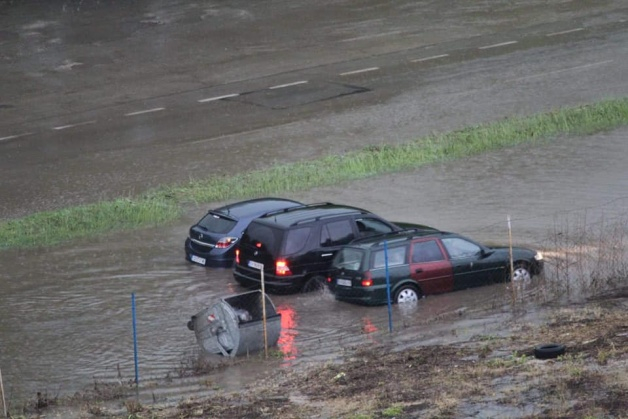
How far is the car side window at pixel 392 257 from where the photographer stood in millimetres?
21531

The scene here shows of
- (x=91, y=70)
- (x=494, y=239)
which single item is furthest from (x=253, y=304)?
(x=91, y=70)

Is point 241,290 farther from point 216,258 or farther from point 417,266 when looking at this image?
point 417,266

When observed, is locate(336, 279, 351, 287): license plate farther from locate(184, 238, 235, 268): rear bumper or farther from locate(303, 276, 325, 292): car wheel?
locate(184, 238, 235, 268): rear bumper

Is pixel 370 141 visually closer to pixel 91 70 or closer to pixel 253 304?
pixel 91 70

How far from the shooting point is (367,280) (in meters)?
21.3

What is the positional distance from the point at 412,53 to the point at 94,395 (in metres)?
27.5

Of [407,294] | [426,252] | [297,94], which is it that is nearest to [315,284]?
[407,294]

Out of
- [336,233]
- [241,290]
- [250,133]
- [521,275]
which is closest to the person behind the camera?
[521,275]

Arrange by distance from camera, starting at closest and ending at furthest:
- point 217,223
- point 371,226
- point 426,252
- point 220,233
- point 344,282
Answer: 1. point 344,282
2. point 426,252
3. point 371,226
4. point 220,233
5. point 217,223

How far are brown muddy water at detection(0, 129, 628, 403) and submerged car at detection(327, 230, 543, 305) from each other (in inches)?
10.1

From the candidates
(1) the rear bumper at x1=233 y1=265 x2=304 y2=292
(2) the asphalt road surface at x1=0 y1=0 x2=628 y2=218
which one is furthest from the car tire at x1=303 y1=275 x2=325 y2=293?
(2) the asphalt road surface at x1=0 y1=0 x2=628 y2=218

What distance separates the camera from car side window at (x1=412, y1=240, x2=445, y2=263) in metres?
21.9

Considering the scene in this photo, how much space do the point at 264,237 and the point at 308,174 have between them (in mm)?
8375

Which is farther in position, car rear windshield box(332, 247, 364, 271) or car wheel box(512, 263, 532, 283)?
car wheel box(512, 263, 532, 283)
